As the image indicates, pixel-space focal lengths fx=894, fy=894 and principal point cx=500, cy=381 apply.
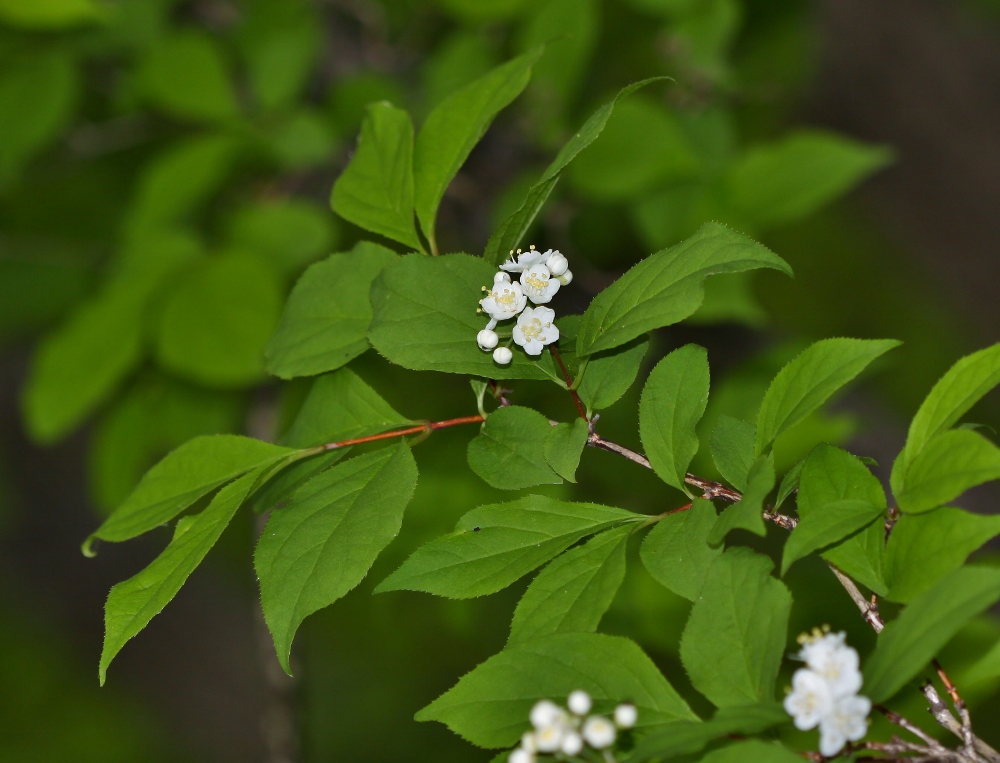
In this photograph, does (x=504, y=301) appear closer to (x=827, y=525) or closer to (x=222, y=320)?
(x=827, y=525)

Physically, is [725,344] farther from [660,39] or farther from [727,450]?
[727,450]

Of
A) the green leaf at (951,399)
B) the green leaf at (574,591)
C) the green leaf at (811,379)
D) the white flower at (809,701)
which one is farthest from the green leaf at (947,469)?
the green leaf at (574,591)

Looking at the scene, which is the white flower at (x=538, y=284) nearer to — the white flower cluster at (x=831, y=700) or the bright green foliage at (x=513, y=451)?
the bright green foliage at (x=513, y=451)

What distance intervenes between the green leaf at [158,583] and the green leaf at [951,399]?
80 centimetres

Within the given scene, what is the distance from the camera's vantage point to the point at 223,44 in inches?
117

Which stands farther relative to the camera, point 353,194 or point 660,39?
point 660,39

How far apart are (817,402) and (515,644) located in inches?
17.0

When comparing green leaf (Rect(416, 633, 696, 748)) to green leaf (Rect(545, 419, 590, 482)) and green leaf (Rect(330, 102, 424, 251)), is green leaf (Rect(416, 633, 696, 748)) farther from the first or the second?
green leaf (Rect(330, 102, 424, 251))

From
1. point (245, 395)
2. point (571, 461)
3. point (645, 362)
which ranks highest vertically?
point (571, 461)

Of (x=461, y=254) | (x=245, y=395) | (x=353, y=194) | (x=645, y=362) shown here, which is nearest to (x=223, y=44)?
(x=245, y=395)

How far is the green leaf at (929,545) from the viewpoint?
0.92 meters

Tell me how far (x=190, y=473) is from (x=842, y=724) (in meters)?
0.86

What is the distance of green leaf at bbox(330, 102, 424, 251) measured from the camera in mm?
1327

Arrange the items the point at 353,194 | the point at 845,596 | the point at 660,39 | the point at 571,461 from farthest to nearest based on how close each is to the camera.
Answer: the point at 660,39
the point at 845,596
the point at 353,194
the point at 571,461
